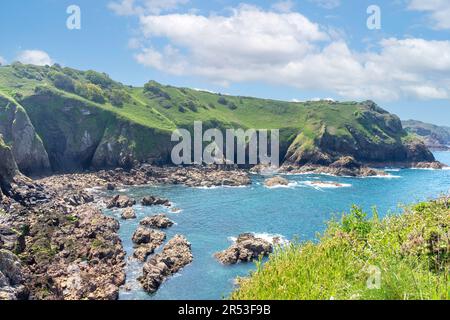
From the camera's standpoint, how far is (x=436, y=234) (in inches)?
723

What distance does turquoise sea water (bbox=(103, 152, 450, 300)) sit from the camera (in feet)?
177

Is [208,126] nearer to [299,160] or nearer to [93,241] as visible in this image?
[299,160]

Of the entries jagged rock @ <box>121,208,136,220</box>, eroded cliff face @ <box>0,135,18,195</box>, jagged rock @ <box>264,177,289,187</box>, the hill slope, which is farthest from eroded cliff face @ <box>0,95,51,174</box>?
jagged rock @ <box>264,177,289,187</box>

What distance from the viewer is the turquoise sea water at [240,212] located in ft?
177

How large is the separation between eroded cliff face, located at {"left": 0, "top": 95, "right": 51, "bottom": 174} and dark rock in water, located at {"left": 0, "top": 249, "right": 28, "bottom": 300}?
89612 mm

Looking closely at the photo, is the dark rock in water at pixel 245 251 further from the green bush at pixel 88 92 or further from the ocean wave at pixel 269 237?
the green bush at pixel 88 92

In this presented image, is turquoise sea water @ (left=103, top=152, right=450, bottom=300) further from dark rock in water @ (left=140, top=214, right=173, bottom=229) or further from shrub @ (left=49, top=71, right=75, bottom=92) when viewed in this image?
shrub @ (left=49, top=71, right=75, bottom=92)

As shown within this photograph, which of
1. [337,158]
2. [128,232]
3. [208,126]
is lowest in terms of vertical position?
[128,232]

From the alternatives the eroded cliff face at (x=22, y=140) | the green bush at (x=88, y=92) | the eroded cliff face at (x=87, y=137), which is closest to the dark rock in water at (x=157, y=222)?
the eroded cliff face at (x=22, y=140)

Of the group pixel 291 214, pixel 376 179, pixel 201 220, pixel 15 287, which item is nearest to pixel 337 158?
pixel 376 179

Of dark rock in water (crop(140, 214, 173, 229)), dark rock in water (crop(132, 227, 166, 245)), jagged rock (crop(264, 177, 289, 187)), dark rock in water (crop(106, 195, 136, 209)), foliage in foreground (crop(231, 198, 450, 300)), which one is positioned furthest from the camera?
jagged rock (crop(264, 177, 289, 187))

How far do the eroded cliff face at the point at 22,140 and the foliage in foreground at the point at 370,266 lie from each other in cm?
12615

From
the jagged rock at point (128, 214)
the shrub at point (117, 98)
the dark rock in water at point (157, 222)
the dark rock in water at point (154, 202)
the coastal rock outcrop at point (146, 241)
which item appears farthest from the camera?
the shrub at point (117, 98)
